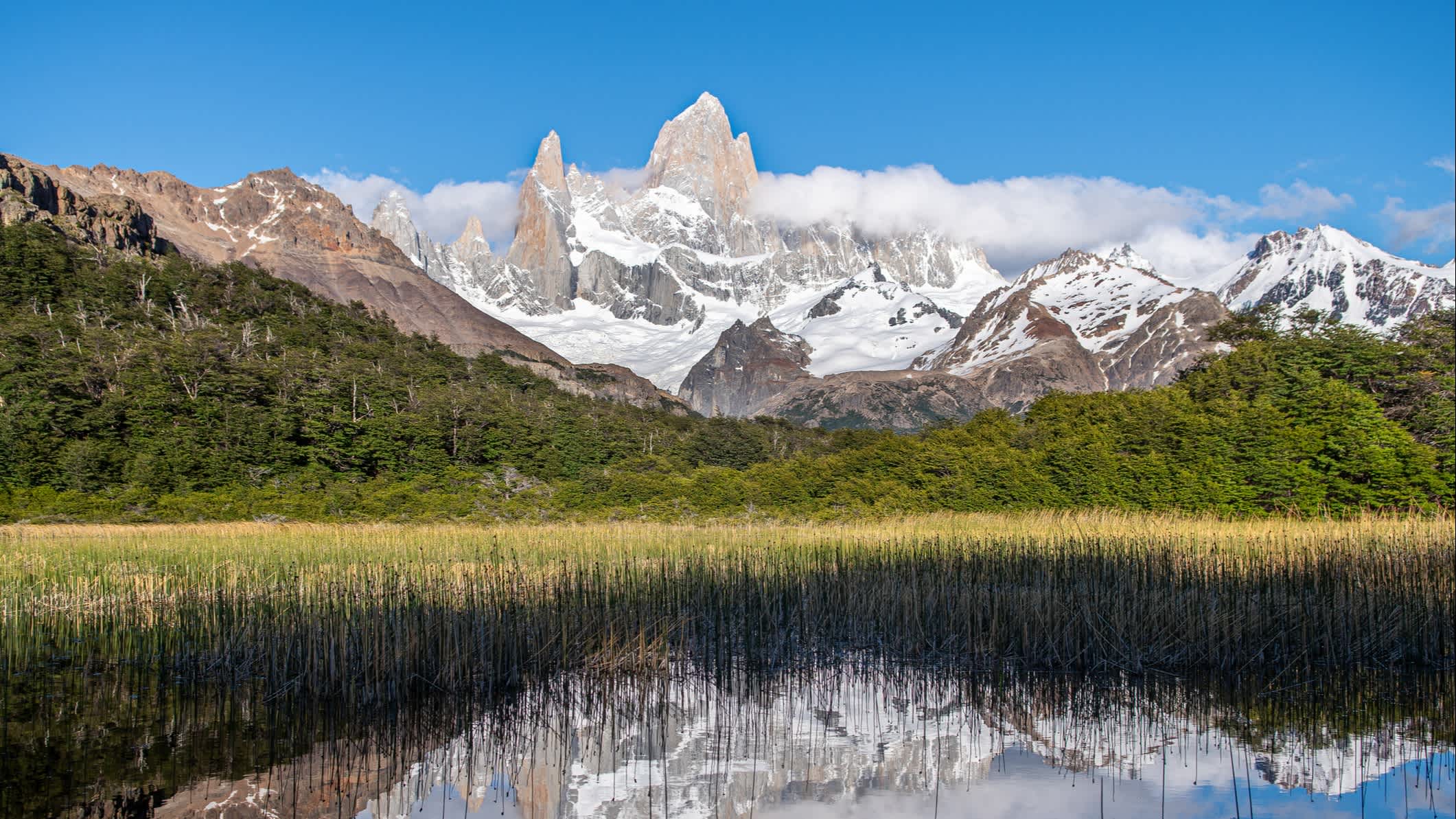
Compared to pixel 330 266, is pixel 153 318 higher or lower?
lower

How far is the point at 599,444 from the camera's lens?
46719 mm

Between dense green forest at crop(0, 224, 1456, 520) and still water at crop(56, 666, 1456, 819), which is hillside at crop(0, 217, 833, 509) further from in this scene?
still water at crop(56, 666, 1456, 819)

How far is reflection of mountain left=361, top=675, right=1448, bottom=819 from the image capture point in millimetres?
6469

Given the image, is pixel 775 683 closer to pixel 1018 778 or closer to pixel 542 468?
pixel 1018 778

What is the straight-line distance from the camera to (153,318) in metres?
56.7

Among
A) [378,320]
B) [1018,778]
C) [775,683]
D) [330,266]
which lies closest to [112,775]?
[775,683]

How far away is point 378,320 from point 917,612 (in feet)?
237

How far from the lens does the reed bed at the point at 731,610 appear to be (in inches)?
364

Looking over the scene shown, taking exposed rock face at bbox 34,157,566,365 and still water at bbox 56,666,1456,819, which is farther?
exposed rock face at bbox 34,157,566,365

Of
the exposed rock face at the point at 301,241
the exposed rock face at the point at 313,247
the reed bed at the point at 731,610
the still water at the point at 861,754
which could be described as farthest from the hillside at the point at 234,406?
the exposed rock face at the point at 301,241

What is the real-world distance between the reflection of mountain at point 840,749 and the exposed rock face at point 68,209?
76.5 meters

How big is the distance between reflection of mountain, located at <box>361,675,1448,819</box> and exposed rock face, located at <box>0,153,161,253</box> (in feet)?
251

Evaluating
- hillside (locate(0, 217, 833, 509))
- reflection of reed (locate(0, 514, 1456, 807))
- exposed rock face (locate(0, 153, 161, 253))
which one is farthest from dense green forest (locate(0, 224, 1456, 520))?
exposed rock face (locate(0, 153, 161, 253))

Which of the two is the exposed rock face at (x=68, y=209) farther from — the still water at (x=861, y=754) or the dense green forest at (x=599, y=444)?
the still water at (x=861, y=754)
